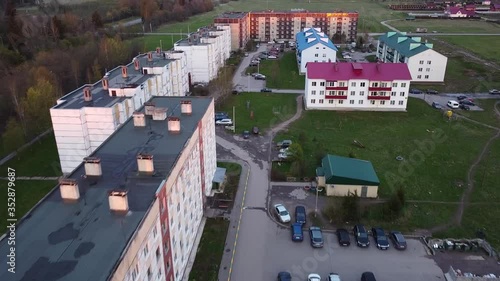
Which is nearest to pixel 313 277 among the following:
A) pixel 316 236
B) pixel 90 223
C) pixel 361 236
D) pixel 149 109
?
pixel 316 236

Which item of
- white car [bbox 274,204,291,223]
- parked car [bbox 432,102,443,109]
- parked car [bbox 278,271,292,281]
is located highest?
parked car [bbox 432,102,443,109]

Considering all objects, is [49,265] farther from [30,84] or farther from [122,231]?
[30,84]

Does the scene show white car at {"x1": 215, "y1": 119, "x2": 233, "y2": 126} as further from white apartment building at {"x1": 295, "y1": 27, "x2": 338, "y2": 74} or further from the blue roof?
the blue roof

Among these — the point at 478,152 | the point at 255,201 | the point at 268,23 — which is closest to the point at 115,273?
the point at 255,201

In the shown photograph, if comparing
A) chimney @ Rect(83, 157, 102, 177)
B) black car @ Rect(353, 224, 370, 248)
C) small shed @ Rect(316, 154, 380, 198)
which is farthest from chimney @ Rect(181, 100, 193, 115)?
black car @ Rect(353, 224, 370, 248)

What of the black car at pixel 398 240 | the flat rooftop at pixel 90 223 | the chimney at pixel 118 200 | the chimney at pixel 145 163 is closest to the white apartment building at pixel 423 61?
the black car at pixel 398 240
